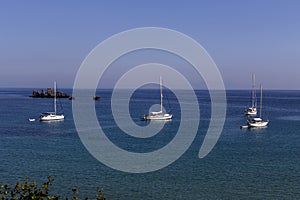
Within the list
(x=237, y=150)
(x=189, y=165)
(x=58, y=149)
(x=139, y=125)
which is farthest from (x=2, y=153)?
(x=139, y=125)

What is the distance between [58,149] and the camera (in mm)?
53125

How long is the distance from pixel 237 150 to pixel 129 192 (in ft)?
79.5

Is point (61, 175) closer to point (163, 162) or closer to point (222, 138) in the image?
point (163, 162)

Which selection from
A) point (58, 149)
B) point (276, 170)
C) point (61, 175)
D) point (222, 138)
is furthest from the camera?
point (222, 138)

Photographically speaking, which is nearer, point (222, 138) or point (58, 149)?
point (58, 149)

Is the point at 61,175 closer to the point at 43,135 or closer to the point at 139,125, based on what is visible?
the point at 43,135

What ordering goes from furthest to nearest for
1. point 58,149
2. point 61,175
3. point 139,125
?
point 139,125 → point 58,149 → point 61,175

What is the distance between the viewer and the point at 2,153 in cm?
4966

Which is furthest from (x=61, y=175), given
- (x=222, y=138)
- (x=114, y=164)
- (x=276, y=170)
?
(x=222, y=138)

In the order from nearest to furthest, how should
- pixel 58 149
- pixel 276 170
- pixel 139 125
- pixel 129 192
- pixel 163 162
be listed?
pixel 129 192 < pixel 276 170 < pixel 163 162 < pixel 58 149 < pixel 139 125

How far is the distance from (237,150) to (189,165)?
1272 centimetres

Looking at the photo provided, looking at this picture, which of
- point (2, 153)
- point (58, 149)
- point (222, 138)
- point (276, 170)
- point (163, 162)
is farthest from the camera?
point (222, 138)

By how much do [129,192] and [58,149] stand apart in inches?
874

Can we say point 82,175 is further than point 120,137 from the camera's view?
No
